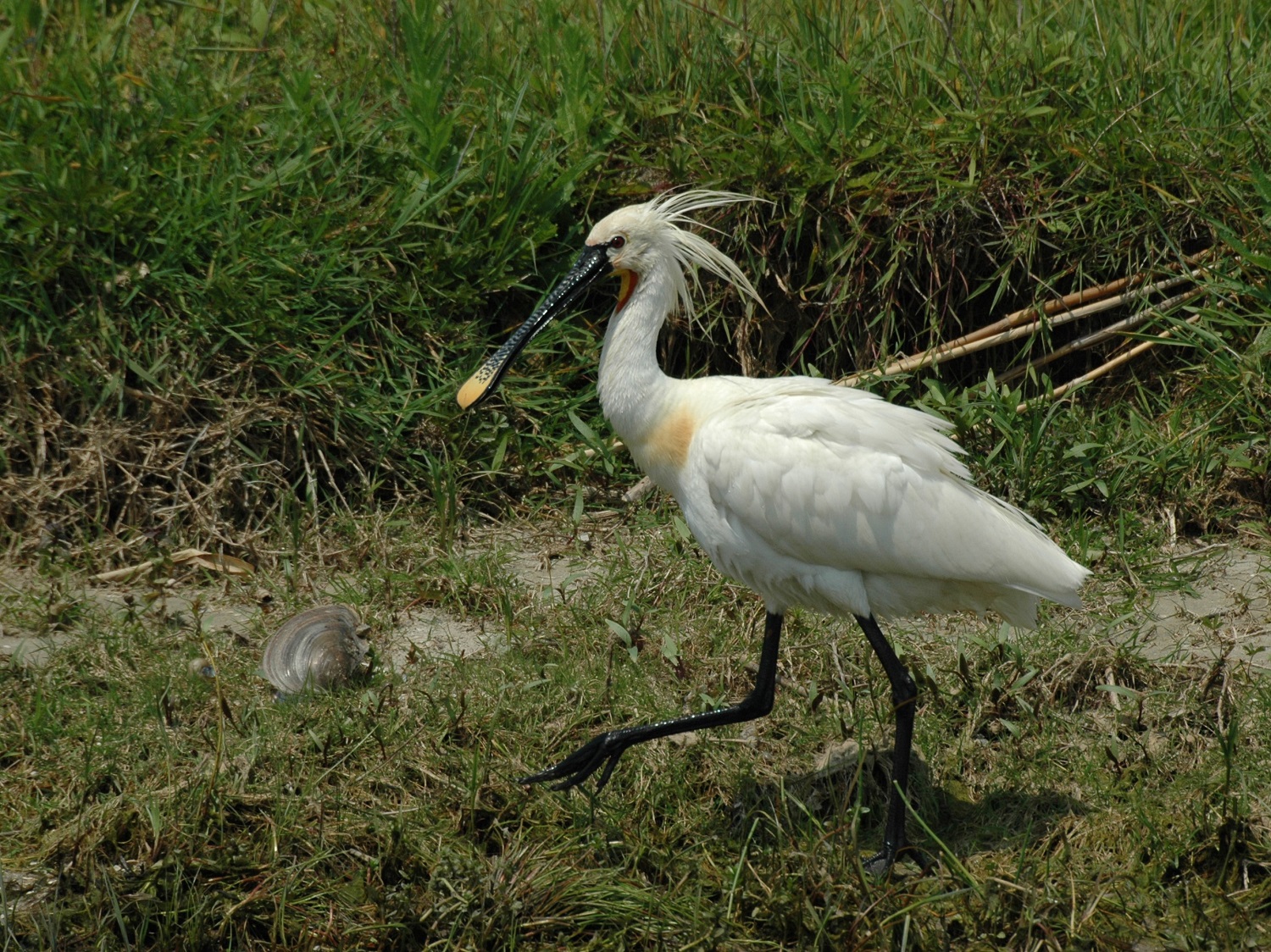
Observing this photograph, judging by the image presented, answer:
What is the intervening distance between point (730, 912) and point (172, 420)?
2906 mm

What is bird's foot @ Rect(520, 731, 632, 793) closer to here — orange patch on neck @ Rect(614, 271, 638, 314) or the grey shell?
the grey shell

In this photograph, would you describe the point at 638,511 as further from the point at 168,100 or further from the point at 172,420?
the point at 168,100

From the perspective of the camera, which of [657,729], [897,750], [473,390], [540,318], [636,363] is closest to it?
[897,750]

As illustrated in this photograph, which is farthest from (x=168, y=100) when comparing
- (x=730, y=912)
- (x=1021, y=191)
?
(x=730, y=912)

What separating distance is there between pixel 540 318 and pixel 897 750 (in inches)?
73.0

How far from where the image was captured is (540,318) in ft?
16.4

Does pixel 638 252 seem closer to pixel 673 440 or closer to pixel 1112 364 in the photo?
pixel 673 440

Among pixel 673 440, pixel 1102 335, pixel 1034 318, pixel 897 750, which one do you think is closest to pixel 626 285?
pixel 673 440

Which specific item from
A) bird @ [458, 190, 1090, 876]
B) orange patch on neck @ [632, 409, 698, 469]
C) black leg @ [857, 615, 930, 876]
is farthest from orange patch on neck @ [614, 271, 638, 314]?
black leg @ [857, 615, 930, 876]

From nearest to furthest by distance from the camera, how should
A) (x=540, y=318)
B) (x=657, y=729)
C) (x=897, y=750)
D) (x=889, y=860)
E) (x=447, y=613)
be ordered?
1. (x=889, y=860)
2. (x=897, y=750)
3. (x=657, y=729)
4. (x=540, y=318)
5. (x=447, y=613)

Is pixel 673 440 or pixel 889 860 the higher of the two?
pixel 673 440

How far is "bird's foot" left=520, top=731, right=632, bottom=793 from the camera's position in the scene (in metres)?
4.18

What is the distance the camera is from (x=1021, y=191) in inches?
233

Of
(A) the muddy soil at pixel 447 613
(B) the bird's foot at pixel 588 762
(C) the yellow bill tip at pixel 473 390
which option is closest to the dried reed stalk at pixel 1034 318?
(A) the muddy soil at pixel 447 613
